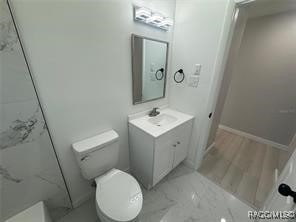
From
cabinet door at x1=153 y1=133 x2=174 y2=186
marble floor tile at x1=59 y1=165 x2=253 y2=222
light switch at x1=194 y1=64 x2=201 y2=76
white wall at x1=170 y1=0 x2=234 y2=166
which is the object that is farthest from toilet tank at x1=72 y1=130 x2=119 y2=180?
light switch at x1=194 y1=64 x2=201 y2=76

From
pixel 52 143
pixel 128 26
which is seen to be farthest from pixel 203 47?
pixel 52 143

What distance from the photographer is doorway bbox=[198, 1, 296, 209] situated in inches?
71.0

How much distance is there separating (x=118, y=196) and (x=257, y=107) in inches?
114

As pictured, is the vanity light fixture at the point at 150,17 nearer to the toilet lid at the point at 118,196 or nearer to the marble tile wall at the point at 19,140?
the marble tile wall at the point at 19,140

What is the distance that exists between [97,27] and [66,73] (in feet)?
1.53

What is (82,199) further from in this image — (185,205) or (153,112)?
(153,112)

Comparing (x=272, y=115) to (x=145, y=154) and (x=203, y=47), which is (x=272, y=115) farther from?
(x=145, y=154)

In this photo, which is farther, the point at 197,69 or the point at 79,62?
the point at 197,69

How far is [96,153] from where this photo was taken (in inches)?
47.7

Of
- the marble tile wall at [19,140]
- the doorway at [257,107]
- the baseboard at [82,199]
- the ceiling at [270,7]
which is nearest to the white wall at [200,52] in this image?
the doorway at [257,107]

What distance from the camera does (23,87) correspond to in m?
0.89

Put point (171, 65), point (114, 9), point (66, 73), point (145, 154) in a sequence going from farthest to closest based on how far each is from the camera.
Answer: point (171, 65) < point (145, 154) < point (114, 9) < point (66, 73)

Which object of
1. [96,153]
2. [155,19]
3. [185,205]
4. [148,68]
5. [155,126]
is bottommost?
[185,205]

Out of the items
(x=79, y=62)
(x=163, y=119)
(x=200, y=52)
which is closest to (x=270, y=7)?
(x=200, y=52)
